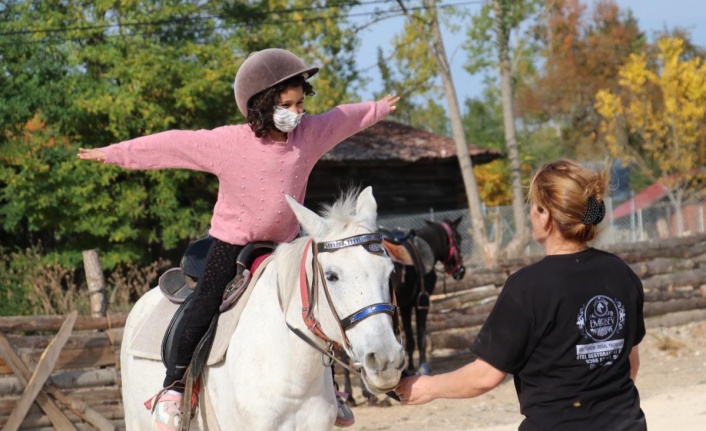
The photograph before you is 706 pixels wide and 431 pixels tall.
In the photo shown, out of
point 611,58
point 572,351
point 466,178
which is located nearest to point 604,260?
point 572,351

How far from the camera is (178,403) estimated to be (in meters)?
4.61

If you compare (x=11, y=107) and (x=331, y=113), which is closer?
(x=331, y=113)

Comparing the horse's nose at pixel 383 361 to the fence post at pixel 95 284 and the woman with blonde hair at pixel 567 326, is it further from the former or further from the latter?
the fence post at pixel 95 284

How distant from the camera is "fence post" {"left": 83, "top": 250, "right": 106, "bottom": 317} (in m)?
9.75

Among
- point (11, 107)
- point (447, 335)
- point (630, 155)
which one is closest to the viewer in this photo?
point (447, 335)

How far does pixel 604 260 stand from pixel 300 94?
1.98 metres

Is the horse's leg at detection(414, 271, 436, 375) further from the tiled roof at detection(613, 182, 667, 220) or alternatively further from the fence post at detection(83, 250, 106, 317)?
the tiled roof at detection(613, 182, 667, 220)

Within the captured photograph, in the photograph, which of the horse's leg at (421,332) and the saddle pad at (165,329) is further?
the horse's leg at (421,332)

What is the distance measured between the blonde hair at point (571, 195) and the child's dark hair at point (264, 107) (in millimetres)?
1716

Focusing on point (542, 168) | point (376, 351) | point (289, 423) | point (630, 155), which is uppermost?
point (542, 168)

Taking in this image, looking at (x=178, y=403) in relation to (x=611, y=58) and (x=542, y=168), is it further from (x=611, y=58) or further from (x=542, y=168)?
(x=611, y=58)

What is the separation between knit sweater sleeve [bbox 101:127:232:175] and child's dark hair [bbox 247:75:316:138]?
0.18 m

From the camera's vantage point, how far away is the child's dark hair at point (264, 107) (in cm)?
450

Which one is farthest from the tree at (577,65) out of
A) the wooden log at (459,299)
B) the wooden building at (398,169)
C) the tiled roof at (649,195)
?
the wooden log at (459,299)
